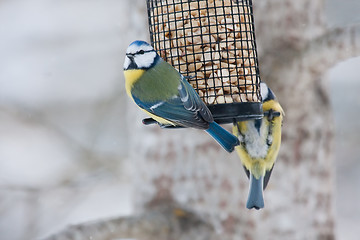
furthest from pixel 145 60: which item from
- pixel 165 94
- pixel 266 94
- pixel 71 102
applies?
pixel 71 102

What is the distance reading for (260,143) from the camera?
397 cm

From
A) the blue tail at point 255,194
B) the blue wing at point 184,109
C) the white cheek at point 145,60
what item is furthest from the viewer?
the blue tail at point 255,194

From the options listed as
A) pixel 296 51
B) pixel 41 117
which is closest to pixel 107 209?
pixel 41 117

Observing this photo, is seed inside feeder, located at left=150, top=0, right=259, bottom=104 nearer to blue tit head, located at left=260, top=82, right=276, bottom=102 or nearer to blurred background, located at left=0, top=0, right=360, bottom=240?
blue tit head, located at left=260, top=82, right=276, bottom=102

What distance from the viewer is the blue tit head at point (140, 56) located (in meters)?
3.25

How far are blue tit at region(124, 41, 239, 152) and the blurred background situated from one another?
3.72 metres

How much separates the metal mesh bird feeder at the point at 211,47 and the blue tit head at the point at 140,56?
273mm

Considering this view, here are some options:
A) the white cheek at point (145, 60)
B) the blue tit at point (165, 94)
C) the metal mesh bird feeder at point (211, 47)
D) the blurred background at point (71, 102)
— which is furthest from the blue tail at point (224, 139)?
the blurred background at point (71, 102)

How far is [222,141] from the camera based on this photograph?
3199 mm

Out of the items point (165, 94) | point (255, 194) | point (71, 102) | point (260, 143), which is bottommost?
point (255, 194)

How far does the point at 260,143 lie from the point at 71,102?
17.2 feet

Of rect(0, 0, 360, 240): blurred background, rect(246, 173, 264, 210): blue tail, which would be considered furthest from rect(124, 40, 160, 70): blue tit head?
rect(0, 0, 360, 240): blurred background

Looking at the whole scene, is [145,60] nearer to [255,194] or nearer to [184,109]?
[184,109]

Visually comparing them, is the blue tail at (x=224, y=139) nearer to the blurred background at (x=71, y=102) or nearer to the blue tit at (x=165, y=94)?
the blue tit at (x=165, y=94)
